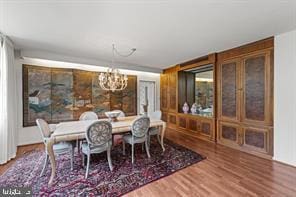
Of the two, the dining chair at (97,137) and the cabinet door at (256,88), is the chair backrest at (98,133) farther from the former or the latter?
the cabinet door at (256,88)

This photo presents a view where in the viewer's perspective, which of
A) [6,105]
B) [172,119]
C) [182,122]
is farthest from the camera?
[172,119]

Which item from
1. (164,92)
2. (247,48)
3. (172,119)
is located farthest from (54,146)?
(164,92)

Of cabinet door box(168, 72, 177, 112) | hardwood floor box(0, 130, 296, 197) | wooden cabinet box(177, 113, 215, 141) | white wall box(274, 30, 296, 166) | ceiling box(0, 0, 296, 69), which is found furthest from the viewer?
cabinet door box(168, 72, 177, 112)

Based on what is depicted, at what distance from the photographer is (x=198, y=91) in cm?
593

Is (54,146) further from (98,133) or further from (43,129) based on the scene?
(98,133)

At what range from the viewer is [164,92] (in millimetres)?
6809

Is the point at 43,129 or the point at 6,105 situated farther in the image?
the point at 6,105

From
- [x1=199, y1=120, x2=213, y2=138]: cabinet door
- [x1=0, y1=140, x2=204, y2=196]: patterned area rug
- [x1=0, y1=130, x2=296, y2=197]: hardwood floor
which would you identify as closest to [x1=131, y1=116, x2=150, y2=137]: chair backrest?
[x1=0, y1=140, x2=204, y2=196]: patterned area rug

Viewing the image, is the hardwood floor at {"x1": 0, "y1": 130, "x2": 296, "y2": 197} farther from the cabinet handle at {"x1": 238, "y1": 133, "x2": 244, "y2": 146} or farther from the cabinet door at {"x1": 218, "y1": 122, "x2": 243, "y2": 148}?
the cabinet door at {"x1": 218, "y1": 122, "x2": 243, "y2": 148}

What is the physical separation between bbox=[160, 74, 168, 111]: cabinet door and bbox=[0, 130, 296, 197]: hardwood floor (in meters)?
3.53

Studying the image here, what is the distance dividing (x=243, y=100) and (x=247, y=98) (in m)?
0.10

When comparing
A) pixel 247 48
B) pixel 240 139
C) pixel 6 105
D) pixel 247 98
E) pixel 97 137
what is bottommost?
pixel 240 139

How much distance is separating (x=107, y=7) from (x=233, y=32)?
2.31 metres

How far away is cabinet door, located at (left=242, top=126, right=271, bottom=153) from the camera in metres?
3.29
